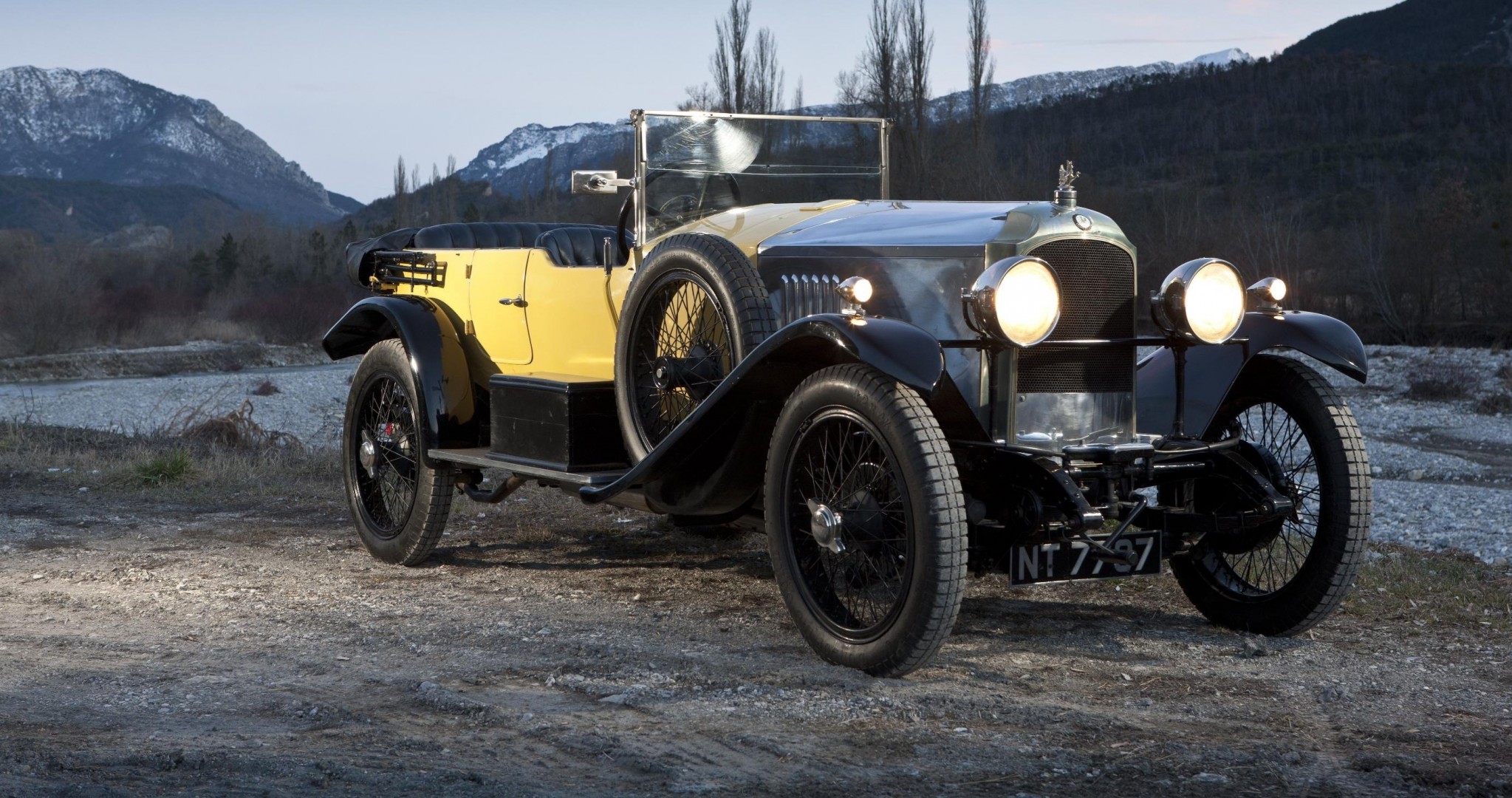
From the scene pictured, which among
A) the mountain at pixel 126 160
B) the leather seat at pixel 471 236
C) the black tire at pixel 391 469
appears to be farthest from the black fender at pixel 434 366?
the mountain at pixel 126 160

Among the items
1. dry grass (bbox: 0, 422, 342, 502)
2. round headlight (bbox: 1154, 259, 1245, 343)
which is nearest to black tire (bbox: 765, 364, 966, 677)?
round headlight (bbox: 1154, 259, 1245, 343)

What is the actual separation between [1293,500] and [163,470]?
299 inches

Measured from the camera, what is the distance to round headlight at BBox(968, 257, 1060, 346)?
172 inches

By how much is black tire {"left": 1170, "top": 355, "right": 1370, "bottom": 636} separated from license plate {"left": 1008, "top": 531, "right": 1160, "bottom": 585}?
668 millimetres

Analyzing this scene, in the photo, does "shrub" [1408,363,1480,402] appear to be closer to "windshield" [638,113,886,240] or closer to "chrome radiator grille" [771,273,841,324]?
"windshield" [638,113,886,240]

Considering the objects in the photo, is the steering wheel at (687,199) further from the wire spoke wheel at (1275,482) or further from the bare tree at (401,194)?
the bare tree at (401,194)

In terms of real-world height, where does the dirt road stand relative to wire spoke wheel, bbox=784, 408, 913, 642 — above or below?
below

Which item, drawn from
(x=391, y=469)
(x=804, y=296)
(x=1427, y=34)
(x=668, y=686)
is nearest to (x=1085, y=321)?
(x=804, y=296)

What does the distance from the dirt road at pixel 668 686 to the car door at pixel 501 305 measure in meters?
1.02

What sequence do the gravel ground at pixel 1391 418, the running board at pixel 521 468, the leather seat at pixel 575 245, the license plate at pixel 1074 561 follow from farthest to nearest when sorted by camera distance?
the gravel ground at pixel 1391 418 → the leather seat at pixel 575 245 → the running board at pixel 521 468 → the license plate at pixel 1074 561

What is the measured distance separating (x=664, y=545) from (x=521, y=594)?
1.31 m

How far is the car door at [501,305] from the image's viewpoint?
245 inches

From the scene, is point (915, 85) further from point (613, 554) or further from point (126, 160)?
point (126, 160)

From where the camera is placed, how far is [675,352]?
5.31 meters
